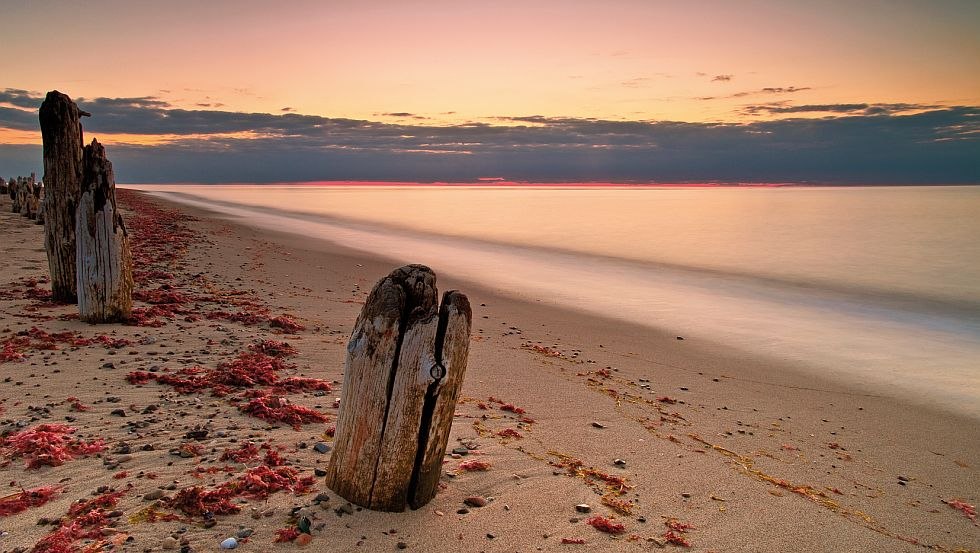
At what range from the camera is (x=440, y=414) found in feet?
15.8

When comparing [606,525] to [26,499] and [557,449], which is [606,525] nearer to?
[557,449]

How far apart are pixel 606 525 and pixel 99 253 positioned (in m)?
9.21

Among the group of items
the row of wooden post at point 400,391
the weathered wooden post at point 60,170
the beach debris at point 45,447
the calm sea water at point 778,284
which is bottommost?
the calm sea water at point 778,284

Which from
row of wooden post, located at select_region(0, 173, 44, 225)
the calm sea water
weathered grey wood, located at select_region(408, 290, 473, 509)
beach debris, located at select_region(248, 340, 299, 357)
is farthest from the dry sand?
row of wooden post, located at select_region(0, 173, 44, 225)

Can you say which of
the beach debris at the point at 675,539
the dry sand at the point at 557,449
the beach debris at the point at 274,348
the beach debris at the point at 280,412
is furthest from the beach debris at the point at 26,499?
the beach debris at the point at 675,539

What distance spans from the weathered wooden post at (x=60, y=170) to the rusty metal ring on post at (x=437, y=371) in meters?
9.56

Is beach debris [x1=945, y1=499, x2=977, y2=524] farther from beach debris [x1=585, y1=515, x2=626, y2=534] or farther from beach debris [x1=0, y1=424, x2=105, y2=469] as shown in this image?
beach debris [x1=0, y1=424, x2=105, y2=469]

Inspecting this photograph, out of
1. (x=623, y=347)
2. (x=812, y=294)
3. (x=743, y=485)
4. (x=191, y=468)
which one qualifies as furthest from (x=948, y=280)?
(x=191, y=468)

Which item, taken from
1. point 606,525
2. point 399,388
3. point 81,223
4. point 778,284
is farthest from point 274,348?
point 778,284

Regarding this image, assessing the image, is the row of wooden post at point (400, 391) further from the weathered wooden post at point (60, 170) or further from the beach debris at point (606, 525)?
the weathered wooden post at point (60, 170)

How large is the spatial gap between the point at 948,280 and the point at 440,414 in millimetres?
28700

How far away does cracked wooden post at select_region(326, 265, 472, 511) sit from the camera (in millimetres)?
4672

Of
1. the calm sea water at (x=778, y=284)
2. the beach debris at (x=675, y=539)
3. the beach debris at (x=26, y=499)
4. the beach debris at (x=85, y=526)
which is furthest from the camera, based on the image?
the calm sea water at (x=778, y=284)

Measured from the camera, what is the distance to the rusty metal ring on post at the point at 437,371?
4.63 metres
